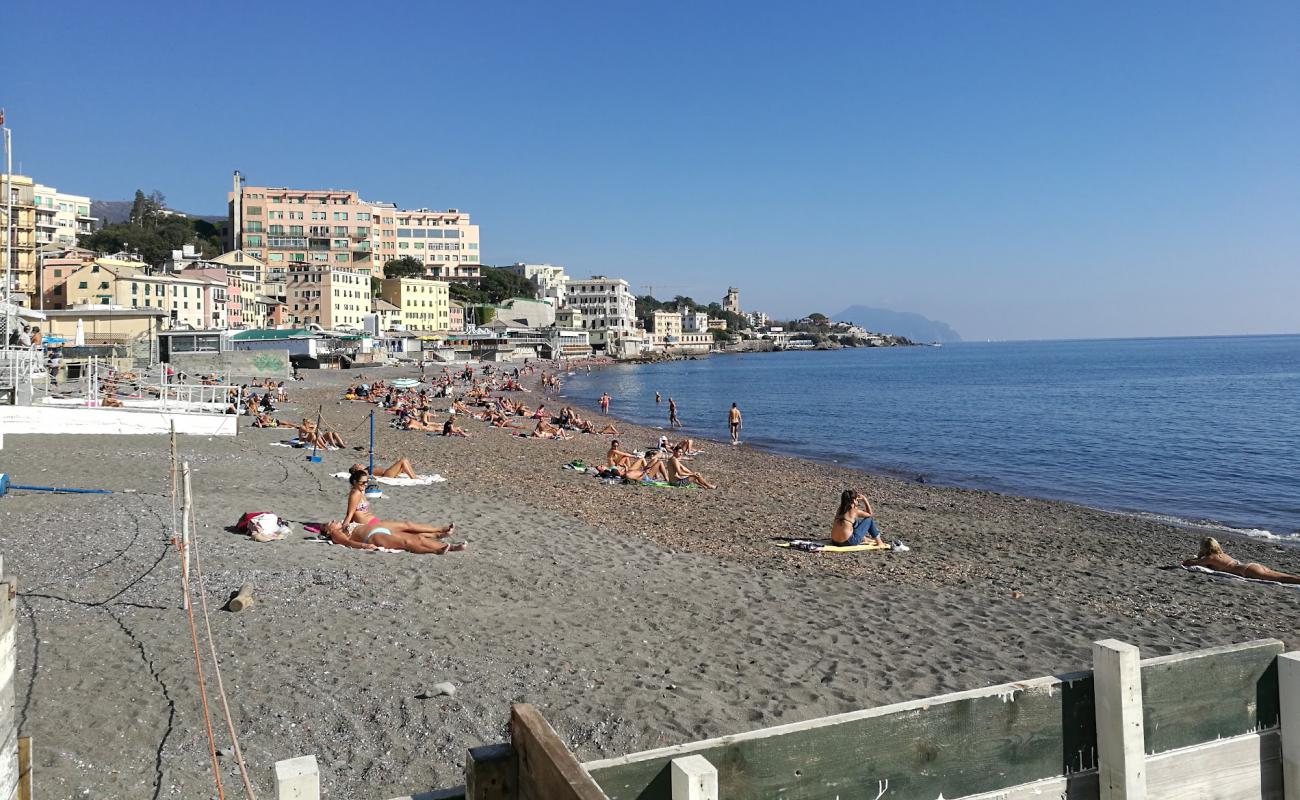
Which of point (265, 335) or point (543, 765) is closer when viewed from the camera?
point (543, 765)

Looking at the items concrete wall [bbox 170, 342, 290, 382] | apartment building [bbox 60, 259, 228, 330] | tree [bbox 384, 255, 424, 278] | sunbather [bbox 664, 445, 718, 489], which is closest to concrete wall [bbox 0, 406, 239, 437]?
sunbather [bbox 664, 445, 718, 489]

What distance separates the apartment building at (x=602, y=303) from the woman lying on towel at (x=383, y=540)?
14296cm

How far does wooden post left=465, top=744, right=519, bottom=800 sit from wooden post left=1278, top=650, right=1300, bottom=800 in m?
3.69

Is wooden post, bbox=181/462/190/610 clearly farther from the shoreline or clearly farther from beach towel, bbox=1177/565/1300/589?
the shoreline

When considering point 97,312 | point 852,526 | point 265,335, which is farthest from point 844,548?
point 265,335

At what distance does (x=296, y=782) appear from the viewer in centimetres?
249

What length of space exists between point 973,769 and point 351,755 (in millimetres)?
3988

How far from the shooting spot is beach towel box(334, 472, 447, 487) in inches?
652

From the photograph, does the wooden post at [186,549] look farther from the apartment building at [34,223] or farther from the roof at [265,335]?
the roof at [265,335]

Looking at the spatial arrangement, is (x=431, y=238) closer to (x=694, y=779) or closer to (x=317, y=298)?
(x=317, y=298)

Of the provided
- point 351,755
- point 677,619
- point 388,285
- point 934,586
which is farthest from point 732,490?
point 388,285

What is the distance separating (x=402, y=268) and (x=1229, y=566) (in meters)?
127

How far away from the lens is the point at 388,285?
115m

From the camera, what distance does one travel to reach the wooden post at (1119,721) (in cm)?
365
